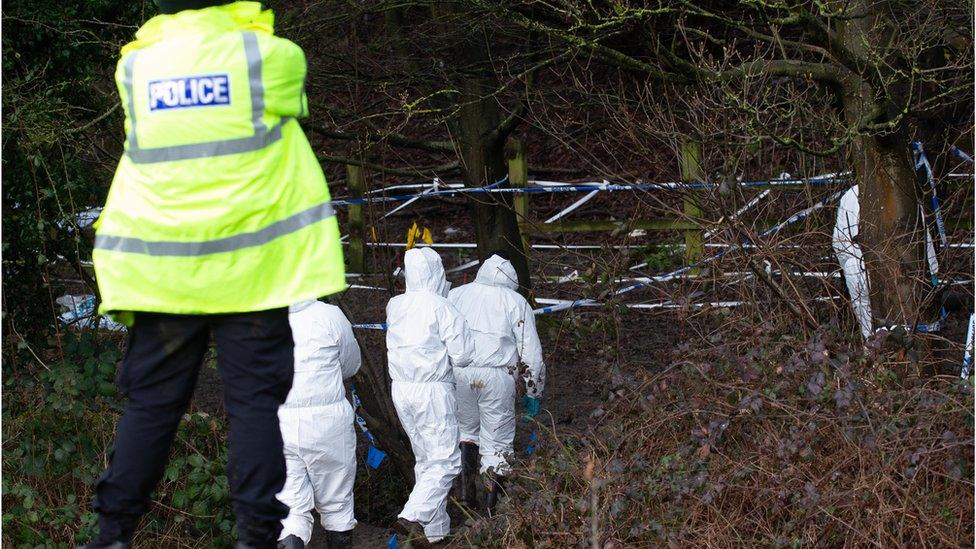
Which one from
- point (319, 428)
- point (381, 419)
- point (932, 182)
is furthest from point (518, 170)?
point (319, 428)

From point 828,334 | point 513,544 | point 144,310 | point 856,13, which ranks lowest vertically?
point 513,544

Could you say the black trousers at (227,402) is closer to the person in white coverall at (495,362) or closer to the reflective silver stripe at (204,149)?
the reflective silver stripe at (204,149)

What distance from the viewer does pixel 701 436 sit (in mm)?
5574

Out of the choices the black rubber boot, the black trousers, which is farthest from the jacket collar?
the black rubber boot

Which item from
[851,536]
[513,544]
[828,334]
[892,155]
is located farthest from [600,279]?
[851,536]

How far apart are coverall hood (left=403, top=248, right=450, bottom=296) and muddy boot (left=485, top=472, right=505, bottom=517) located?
4.08 ft

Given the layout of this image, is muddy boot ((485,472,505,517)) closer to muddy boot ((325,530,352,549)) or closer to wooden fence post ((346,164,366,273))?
muddy boot ((325,530,352,549))

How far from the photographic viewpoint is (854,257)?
269 inches

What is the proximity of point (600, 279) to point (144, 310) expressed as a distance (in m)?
5.84

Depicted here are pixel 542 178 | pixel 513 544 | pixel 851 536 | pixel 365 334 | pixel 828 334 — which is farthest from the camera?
pixel 542 178

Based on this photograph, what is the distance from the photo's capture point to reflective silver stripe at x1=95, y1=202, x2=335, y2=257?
3.21 meters

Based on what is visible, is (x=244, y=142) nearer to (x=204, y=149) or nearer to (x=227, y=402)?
(x=204, y=149)

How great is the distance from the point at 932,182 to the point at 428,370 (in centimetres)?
331

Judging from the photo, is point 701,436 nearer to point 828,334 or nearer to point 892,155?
point 828,334
